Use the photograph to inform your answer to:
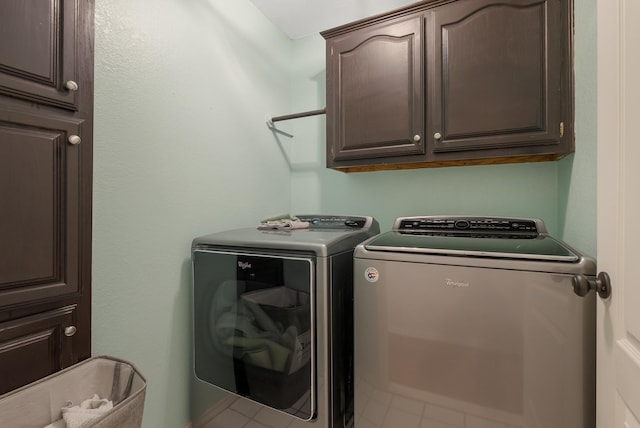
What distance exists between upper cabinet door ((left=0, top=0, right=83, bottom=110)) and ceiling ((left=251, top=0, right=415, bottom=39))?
1.32 meters

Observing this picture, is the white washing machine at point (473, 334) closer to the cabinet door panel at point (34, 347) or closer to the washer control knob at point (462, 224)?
the washer control knob at point (462, 224)

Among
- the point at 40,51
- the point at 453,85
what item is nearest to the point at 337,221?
the point at 453,85

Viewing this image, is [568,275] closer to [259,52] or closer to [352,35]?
[352,35]

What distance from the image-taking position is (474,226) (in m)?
1.52

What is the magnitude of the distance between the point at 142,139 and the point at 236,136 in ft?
1.98

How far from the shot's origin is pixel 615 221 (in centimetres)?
71

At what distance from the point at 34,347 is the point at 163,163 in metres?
0.82

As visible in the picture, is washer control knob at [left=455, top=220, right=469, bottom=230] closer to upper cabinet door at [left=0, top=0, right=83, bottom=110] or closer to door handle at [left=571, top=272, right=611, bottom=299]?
door handle at [left=571, top=272, right=611, bottom=299]

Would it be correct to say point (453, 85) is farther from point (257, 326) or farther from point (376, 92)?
point (257, 326)

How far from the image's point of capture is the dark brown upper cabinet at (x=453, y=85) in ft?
4.15

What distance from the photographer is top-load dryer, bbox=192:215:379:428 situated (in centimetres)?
118

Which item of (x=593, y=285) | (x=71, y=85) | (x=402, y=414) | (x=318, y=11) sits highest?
(x=318, y=11)

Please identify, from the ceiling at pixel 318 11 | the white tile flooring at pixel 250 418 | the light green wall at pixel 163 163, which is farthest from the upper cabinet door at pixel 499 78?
the white tile flooring at pixel 250 418

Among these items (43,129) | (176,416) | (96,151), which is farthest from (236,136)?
(176,416)
